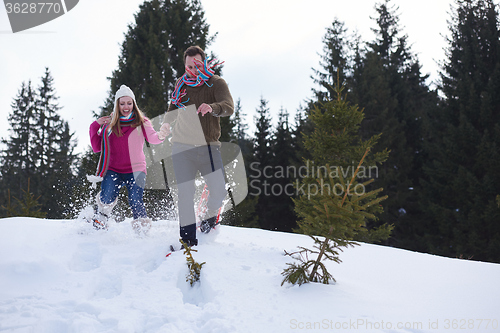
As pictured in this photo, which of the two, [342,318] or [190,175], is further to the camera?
[190,175]

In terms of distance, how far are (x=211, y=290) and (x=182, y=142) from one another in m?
1.74

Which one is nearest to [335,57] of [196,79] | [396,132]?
[396,132]

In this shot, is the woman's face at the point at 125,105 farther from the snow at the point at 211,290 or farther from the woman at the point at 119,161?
the snow at the point at 211,290

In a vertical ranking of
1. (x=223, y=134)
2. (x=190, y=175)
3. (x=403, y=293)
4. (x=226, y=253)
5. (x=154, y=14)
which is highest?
(x=154, y=14)

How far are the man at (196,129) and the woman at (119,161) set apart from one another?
477mm

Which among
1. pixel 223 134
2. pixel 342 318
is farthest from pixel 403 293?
pixel 223 134

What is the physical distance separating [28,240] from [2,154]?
91.2ft

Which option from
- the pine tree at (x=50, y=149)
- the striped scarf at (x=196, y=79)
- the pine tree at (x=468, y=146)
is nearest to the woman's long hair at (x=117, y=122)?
the striped scarf at (x=196, y=79)

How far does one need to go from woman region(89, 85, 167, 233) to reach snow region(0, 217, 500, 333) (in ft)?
0.98

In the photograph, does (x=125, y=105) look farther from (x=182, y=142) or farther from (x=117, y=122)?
(x=182, y=142)

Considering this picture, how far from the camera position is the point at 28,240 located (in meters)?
3.34

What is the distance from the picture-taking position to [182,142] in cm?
368

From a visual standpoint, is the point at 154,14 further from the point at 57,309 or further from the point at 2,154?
the point at 2,154

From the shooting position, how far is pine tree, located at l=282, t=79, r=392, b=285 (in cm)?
265
